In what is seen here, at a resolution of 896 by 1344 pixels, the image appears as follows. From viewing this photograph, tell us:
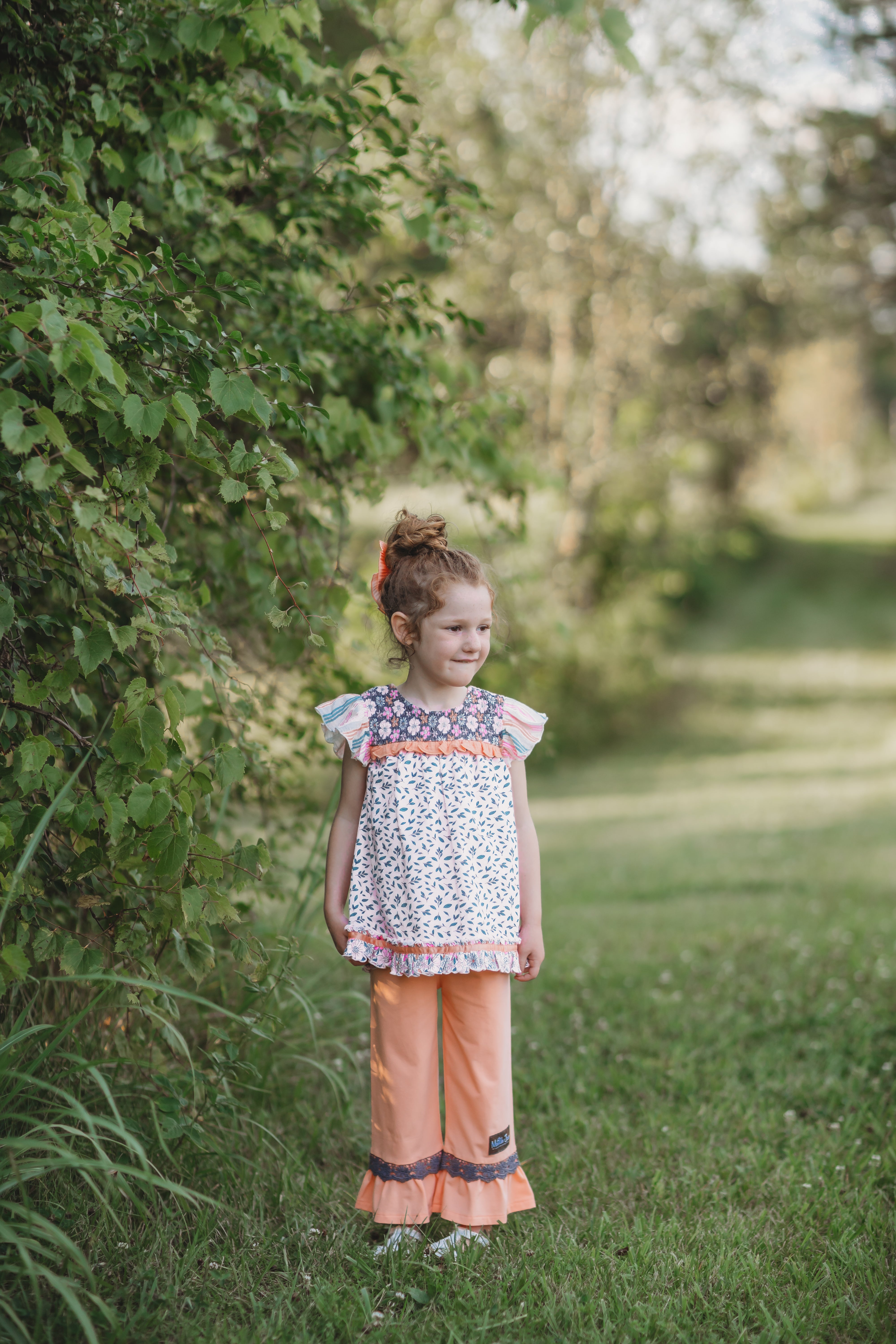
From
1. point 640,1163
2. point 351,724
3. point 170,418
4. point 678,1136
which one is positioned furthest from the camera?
point 678,1136

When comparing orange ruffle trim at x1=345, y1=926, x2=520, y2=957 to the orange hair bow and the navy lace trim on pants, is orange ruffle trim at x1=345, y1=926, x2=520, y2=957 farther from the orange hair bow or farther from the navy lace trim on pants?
the orange hair bow

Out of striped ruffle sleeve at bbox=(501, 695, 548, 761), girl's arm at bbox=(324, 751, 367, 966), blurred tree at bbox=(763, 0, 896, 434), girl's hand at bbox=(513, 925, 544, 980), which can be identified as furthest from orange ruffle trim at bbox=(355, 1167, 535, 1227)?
blurred tree at bbox=(763, 0, 896, 434)

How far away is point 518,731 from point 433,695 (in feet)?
0.68

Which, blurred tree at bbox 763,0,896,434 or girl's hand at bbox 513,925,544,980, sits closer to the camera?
girl's hand at bbox 513,925,544,980

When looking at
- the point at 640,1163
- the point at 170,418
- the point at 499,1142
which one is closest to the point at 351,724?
the point at 170,418

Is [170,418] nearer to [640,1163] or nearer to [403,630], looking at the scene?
[403,630]

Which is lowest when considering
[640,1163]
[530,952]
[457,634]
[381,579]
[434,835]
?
[640,1163]

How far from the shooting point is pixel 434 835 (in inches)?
88.7

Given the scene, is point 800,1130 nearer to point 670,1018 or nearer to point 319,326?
point 670,1018

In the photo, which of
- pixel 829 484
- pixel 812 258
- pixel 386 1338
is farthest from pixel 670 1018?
pixel 829 484

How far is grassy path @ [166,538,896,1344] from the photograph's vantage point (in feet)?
6.73

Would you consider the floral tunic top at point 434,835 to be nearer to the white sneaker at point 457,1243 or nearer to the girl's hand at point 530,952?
the girl's hand at point 530,952

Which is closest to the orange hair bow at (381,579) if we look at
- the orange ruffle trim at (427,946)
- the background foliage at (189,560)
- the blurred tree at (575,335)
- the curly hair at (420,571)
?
the curly hair at (420,571)

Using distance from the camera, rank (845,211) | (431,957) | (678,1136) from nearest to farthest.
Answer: (431,957)
(678,1136)
(845,211)
